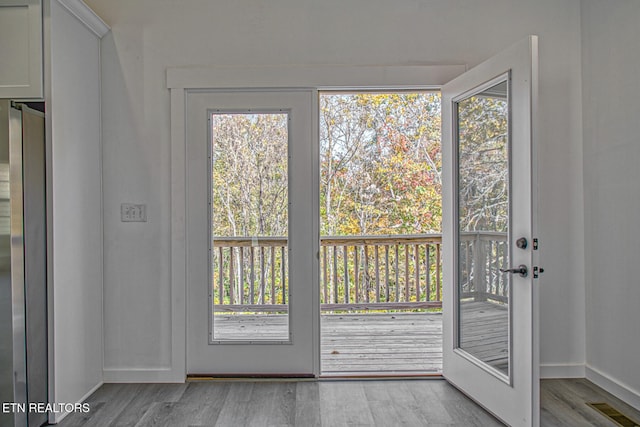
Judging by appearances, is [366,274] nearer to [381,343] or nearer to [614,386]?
[381,343]

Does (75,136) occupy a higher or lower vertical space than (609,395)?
higher

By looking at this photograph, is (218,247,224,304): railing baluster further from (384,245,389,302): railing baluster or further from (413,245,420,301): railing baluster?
(413,245,420,301): railing baluster

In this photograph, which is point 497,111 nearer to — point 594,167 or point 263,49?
point 594,167

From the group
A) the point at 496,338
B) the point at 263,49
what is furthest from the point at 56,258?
the point at 496,338

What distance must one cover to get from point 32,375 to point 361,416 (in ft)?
5.60

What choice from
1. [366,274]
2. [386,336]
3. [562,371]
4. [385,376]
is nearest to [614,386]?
[562,371]

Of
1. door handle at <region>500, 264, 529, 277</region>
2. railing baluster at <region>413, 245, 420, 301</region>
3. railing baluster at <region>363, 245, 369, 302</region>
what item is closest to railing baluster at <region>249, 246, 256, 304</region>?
door handle at <region>500, 264, 529, 277</region>

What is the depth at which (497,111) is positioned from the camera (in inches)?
93.1

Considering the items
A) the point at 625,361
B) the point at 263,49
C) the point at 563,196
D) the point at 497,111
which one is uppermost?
the point at 263,49

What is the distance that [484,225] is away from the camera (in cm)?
251

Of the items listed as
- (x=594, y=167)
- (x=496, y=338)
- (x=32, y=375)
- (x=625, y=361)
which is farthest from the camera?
(x=594, y=167)

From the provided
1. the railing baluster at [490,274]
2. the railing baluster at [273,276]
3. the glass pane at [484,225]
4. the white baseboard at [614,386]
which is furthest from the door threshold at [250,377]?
the white baseboard at [614,386]

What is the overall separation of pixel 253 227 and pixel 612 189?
→ 2244 mm

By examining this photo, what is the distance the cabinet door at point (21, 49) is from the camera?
2.30 metres
